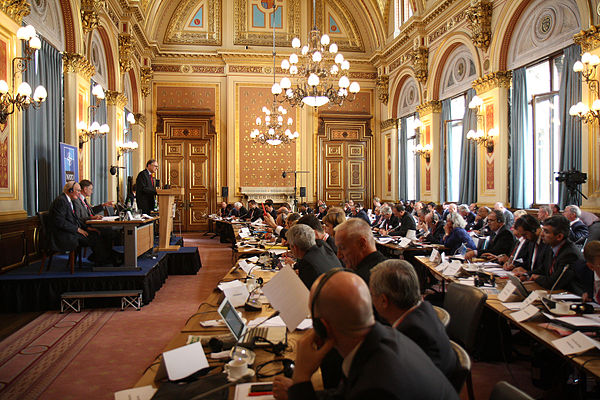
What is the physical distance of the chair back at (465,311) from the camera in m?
2.80

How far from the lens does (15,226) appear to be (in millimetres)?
6039

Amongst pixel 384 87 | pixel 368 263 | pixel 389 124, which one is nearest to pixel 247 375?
pixel 368 263

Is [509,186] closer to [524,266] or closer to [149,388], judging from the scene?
[524,266]

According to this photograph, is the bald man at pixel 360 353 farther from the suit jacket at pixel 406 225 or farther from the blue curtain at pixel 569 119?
the suit jacket at pixel 406 225

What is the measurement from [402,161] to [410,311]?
43.2ft

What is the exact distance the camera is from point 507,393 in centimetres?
160

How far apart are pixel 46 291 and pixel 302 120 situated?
11.3 meters

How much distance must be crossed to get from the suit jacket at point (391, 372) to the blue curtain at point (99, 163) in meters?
9.12

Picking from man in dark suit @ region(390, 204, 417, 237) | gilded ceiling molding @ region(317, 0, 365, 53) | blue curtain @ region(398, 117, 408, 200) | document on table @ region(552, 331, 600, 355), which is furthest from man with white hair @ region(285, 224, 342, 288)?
gilded ceiling molding @ region(317, 0, 365, 53)

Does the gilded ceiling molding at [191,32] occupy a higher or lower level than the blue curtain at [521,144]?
higher

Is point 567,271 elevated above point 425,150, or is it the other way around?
point 425,150

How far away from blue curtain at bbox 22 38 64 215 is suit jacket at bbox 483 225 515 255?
6836 millimetres

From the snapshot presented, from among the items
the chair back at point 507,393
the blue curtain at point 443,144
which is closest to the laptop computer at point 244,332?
the chair back at point 507,393

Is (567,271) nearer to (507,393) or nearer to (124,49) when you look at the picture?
(507,393)
